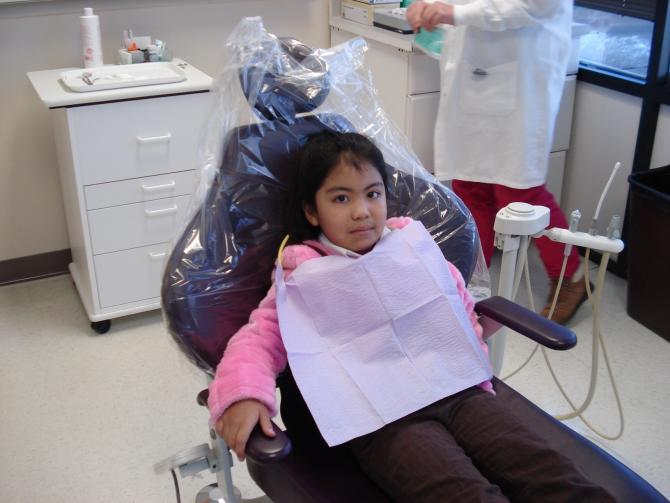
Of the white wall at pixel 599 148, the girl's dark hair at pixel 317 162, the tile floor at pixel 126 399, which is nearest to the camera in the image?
the girl's dark hair at pixel 317 162

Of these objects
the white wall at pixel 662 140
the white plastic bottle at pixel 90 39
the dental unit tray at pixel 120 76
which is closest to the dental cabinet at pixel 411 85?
the white wall at pixel 662 140

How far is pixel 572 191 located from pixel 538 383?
1.01 meters

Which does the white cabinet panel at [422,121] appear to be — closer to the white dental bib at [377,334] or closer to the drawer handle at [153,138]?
the drawer handle at [153,138]

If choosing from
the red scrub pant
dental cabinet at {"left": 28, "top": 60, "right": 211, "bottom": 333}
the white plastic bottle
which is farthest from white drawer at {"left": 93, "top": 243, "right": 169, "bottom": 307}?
the red scrub pant

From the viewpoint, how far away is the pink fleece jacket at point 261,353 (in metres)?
1.22

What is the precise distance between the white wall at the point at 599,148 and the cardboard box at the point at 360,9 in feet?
2.59

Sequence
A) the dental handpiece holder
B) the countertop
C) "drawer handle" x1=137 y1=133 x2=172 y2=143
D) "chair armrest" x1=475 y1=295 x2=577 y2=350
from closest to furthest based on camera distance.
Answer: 1. "chair armrest" x1=475 y1=295 x2=577 y2=350
2. the dental handpiece holder
3. the countertop
4. "drawer handle" x1=137 y1=133 x2=172 y2=143

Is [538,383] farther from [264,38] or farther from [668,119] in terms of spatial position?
[264,38]

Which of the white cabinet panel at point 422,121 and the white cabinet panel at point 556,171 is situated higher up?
the white cabinet panel at point 422,121

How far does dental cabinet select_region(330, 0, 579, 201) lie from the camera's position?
2523 mm

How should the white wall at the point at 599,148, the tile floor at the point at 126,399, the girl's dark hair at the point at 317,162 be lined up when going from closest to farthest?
1. the girl's dark hair at the point at 317,162
2. the tile floor at the point at 126,399
3. the white wall at the point at 599,148

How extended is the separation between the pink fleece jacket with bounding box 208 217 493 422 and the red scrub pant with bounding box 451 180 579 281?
3.28 ft

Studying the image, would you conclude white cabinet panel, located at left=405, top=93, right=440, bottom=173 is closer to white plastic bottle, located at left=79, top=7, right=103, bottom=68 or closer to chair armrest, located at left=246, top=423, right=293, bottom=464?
white plastic bottle, located at left=79, top=7, right=103, bottom=68

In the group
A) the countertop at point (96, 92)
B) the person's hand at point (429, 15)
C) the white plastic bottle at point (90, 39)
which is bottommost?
the countertop at point (96, 92)
